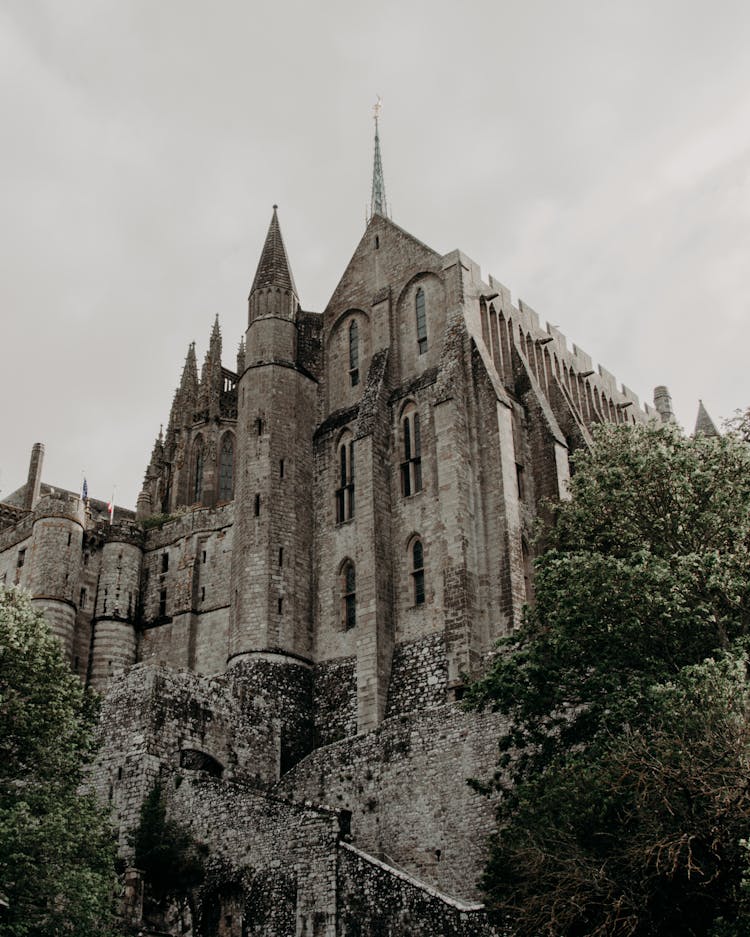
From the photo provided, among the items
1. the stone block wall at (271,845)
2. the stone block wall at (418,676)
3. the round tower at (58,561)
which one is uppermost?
the round tower at (58,561)

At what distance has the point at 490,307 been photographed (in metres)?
44.7

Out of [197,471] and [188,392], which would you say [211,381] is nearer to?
[188,392]

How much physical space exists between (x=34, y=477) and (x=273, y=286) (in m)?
29.0

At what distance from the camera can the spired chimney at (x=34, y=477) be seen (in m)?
68.7

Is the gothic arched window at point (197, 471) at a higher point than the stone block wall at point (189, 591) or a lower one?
higher

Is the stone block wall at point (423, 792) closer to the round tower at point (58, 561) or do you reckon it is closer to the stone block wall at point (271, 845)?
the stone block wall at point (271, 845)

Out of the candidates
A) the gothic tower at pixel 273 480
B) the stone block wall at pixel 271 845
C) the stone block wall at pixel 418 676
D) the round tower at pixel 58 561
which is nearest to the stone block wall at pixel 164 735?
the stone block wall at pixel 271 845

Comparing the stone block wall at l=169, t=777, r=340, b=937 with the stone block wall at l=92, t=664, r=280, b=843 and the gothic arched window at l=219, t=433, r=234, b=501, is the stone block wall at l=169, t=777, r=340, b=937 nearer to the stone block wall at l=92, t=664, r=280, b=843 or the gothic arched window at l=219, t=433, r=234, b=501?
the stone block wall at l=92, t=664, r=280, b=843

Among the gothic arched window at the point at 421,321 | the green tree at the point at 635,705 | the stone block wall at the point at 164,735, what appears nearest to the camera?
the green tree at the point at 635,705

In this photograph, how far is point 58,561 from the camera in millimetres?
47375

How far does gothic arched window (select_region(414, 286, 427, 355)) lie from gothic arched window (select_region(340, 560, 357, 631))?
8.96 metres

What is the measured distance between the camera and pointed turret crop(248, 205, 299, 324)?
4666cm

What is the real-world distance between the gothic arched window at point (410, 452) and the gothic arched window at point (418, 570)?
2.05m

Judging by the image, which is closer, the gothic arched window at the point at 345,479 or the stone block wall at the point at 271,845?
the stone block wall at the point at 271,845
